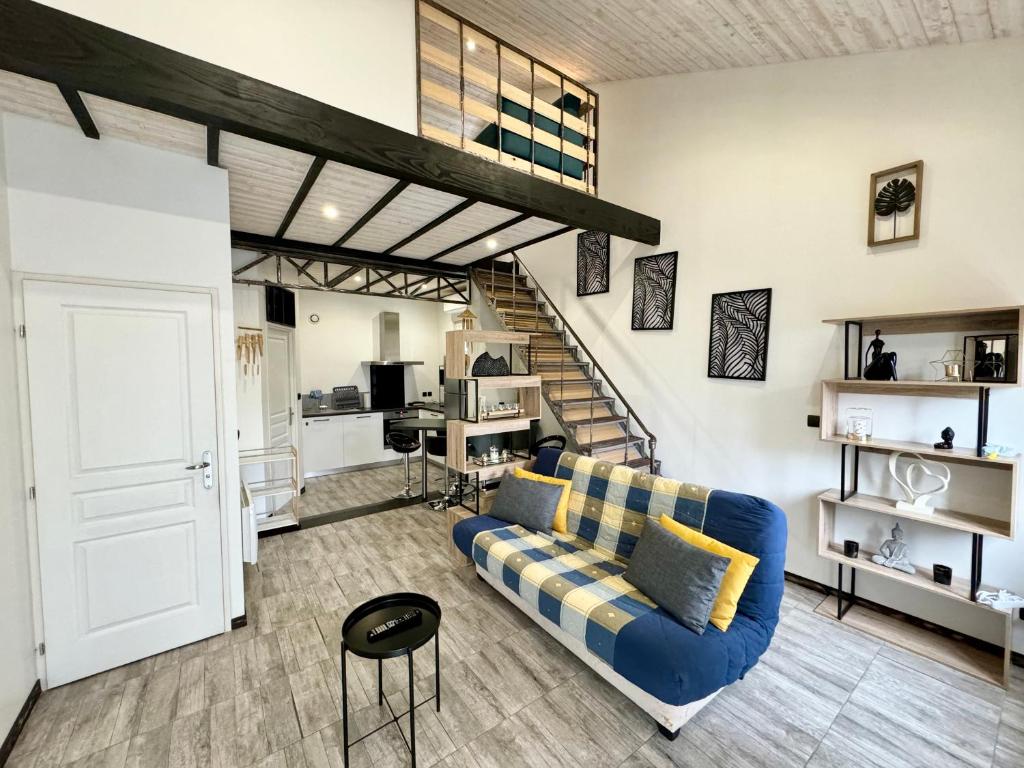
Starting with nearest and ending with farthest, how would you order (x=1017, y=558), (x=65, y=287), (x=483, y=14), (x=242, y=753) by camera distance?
(x=242, y=753)
(x=65, y=287)
(x=1017, y=558)
(x=483, y=14)

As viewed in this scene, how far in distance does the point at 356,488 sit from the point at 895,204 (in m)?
5.96

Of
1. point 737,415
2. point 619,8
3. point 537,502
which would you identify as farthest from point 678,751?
point 619,8

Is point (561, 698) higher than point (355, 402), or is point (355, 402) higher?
point (355, 402)

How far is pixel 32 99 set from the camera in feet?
6.19

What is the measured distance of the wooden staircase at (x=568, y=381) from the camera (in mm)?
4133

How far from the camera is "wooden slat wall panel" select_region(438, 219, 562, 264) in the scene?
3720 millimetres

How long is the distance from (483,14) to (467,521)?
4.42 metres

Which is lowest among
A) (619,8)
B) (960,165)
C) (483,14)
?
(960,165)

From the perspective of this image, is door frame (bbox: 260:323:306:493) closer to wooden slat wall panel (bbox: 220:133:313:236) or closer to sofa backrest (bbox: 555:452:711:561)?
wooden slat wall panel (bbox: 220:133:313:236)

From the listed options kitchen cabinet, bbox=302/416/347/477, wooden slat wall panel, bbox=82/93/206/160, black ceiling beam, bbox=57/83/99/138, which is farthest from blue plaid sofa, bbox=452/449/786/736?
kitchen cabinet, bbox=302/416/347/477

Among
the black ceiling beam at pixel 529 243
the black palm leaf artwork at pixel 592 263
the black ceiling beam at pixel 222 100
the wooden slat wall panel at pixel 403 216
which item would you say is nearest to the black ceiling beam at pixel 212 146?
the black ceiling beam at pixel 222 100

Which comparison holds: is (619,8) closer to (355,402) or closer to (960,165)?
(960,165)

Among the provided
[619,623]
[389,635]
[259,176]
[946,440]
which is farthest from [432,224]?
[946,440]

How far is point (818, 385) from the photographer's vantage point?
310 cm
